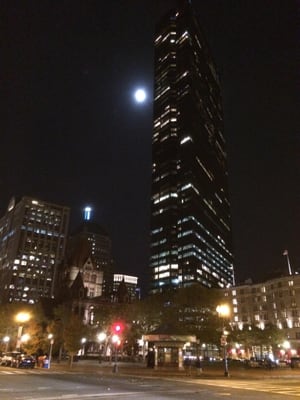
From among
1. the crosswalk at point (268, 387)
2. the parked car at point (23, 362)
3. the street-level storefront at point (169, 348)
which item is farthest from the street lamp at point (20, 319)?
the crosswalk at point (268, 387)

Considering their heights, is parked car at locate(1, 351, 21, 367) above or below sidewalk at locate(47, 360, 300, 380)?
above

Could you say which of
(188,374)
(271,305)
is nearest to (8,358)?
(188,374)

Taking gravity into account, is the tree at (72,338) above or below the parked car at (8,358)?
above

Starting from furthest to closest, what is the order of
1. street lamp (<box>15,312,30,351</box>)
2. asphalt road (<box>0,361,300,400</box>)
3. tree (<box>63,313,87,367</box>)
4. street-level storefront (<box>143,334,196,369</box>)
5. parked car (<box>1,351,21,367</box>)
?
tree (<box>63,313,87,367</box>)
street lamp (<box>15,312,30,351</box>)
parked car (<box>1,351,21,367</box>)
street-level storefront (<box>143,334,196,369</box>)
asphalt road (<box>0,361,300,400</box>)

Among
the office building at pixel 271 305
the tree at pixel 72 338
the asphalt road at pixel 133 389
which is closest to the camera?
the asphalt road at pixel 133 389

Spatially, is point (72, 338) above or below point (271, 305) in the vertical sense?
below

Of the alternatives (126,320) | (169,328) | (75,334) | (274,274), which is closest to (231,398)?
(169,328)

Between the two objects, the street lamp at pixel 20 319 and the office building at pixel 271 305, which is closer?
the street lamp at pixel 20 319

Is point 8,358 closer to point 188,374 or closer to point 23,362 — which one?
point 23,362

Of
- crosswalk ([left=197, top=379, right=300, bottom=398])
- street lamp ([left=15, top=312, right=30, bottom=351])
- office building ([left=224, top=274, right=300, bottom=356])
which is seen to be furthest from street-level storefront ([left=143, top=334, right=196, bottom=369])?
office building ([left=224, top=274, right=300, bottom=356])

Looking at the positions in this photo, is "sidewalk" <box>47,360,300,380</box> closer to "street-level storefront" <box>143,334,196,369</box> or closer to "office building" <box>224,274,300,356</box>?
"street-level storefront" <box>143,334,196,369</box>

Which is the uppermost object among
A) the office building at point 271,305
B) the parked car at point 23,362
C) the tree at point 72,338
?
the office building at point 271,305

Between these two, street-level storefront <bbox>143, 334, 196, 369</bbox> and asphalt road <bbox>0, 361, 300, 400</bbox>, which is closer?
asphalt road <bbox>0, 361, 300, 400</bbox>

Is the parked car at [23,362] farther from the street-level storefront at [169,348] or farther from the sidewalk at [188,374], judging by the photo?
the street-level storefront at [169,348]
